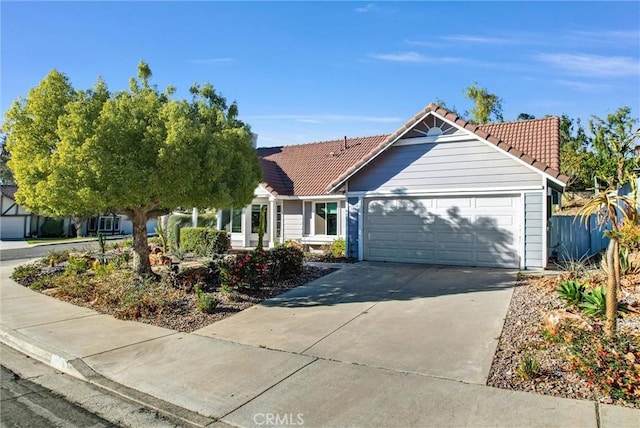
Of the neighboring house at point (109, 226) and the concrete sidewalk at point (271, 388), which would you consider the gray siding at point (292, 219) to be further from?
the neighboring house at point (109, 226)

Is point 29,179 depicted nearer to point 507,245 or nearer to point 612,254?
point 612,254

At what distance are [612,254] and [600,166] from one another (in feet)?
56.3

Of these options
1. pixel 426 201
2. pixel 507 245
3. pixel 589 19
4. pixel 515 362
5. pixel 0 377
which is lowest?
pixel 0 377

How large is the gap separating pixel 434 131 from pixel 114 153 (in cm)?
937

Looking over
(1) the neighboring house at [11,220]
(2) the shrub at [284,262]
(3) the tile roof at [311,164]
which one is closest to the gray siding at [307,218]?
(3) the tile roof at [311,164]

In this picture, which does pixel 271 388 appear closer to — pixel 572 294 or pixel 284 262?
pixel 572 294

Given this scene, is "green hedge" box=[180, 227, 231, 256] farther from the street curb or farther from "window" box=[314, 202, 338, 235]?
the street curb

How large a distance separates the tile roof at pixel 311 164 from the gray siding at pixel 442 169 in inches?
154

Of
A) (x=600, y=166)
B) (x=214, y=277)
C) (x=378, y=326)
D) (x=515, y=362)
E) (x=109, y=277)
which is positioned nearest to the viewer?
(x=515, y=362)

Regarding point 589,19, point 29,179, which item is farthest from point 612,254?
point 29,179

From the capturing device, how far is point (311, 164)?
20016 millimetres

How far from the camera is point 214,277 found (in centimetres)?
1016

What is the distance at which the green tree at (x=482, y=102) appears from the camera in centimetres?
3112

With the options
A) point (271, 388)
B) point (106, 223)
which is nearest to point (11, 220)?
point (106, 223)
